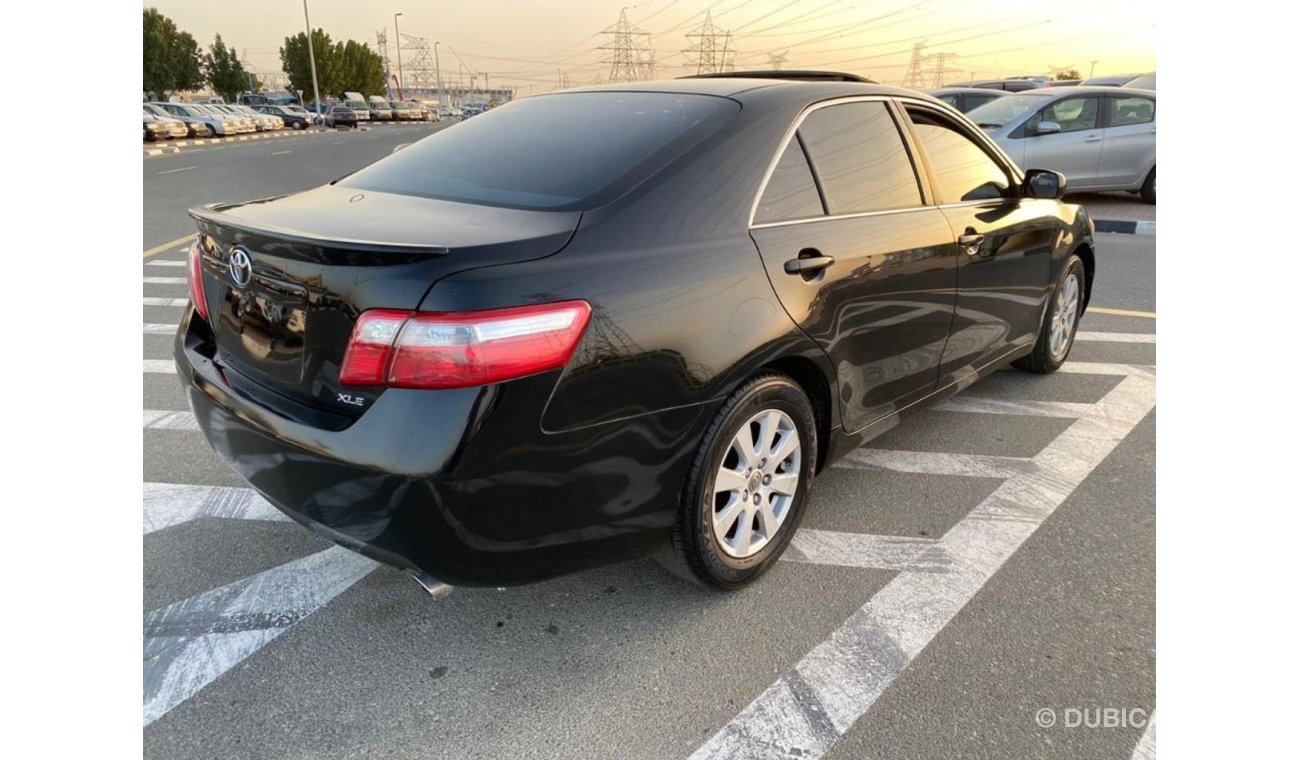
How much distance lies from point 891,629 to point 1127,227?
9.33m

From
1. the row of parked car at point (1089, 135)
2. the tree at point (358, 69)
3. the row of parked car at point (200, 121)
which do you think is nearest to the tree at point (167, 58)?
the row of parked car at point (200, 121)

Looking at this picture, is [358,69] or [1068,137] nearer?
[1068,137]

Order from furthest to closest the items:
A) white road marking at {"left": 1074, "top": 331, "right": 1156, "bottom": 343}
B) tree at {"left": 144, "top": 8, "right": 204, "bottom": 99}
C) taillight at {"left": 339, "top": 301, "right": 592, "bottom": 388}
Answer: tree at {"left": 144, "top": 8, "right": 204, "bottom": 99} < white road marking at {"left": 1074, "top": 331, "right": 1156, "bottom": 343} < taillight at {"left": 339, "top": 301, "right": 592, "bottom": 388}

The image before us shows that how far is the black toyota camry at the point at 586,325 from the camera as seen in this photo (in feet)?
6.57

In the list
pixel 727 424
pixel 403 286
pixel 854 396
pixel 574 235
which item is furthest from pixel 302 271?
pixel 854 396

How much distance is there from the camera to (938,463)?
148 inches

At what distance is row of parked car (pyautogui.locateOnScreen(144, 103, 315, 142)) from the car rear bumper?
3261cm

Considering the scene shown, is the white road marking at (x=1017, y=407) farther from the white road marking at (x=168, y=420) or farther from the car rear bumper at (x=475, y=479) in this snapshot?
the white road marking at (x=168, y=420)

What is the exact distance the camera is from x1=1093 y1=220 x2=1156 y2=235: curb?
9.99m

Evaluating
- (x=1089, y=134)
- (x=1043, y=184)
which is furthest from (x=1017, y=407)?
(x=1089, y=134)

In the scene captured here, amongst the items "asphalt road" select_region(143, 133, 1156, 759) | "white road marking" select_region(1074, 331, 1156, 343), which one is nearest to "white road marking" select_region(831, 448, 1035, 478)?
"asphalt road" select_region(143, 133, 1156, 759)

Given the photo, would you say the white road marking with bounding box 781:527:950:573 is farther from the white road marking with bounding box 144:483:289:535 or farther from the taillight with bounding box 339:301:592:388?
the white road marking with bounding box 144:483:289:535

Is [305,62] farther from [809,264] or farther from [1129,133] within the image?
[809,264]

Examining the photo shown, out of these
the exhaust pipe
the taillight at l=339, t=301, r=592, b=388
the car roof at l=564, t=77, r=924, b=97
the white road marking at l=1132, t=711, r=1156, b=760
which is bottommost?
the white road marking at l=1132, t=711, r=1156, b=760
